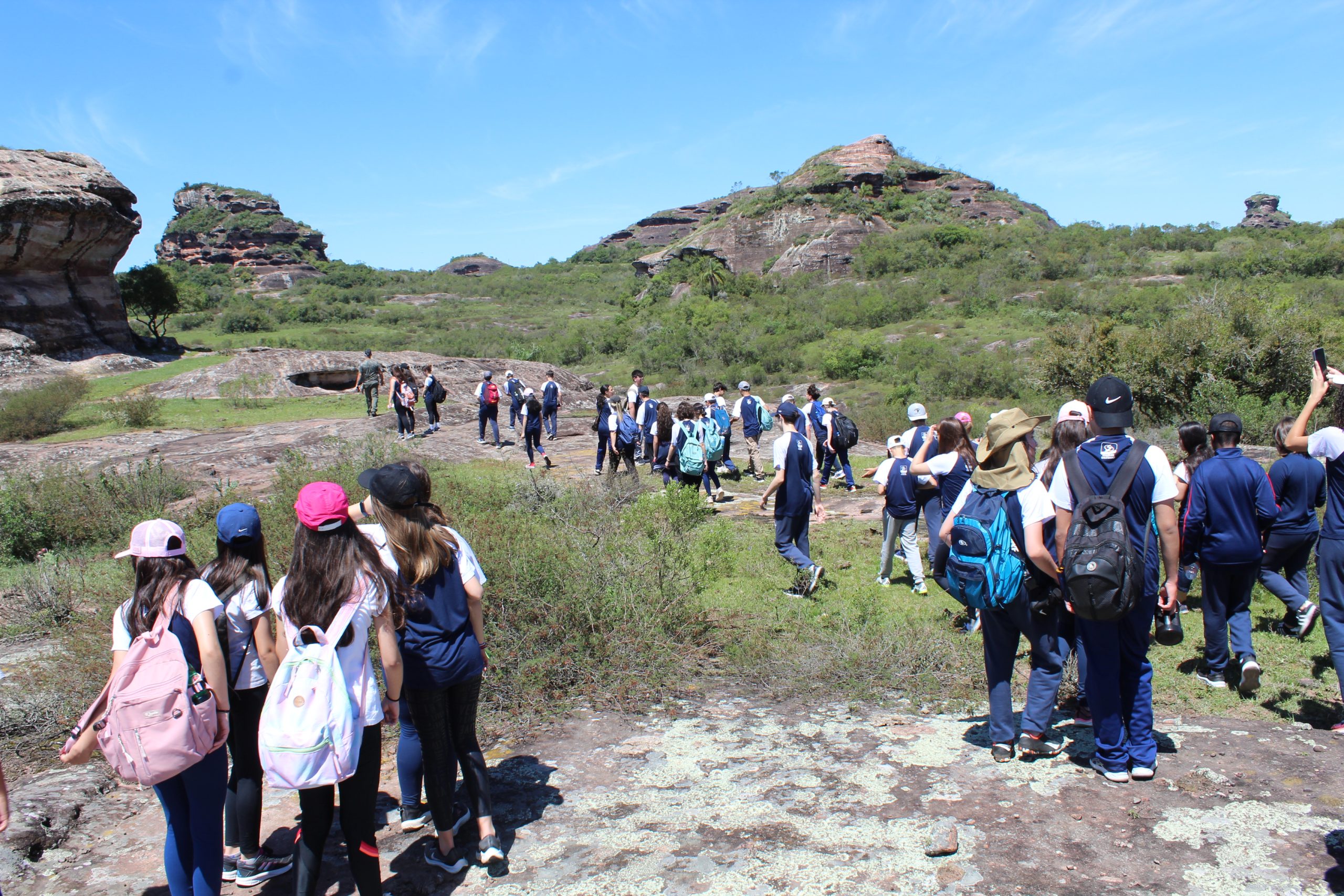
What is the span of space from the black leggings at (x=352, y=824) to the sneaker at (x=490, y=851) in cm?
43

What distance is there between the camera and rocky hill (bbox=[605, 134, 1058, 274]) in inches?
2003

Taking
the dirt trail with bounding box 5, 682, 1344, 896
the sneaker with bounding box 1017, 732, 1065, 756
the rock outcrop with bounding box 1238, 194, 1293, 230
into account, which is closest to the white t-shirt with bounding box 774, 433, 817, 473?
the dirt trail with bounding box 5, 682, 1344, 896

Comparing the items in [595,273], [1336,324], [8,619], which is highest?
[595,273]

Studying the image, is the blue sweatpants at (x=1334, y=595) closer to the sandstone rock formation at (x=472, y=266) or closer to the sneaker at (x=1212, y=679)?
the sneaker at (x=1212, y=679)

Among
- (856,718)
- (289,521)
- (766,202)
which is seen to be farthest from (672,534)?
(766,202)

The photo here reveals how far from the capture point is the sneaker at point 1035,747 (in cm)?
386

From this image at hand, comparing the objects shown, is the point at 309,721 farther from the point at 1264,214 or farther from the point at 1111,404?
the point at 1264,214

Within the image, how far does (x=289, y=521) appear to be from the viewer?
696cm

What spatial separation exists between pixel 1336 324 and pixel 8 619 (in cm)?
2279

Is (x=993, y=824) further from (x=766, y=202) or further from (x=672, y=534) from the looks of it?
(x=766, y=202)

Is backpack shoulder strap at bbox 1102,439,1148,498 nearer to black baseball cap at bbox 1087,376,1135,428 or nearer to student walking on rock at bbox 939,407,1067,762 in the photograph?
black baseball cap at bbox 1087,376,1135,428

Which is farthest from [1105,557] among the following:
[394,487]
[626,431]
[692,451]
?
[626,431]

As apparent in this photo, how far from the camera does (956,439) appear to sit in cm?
602

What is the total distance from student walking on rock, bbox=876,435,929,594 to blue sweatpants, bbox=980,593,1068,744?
2863 millimetres
